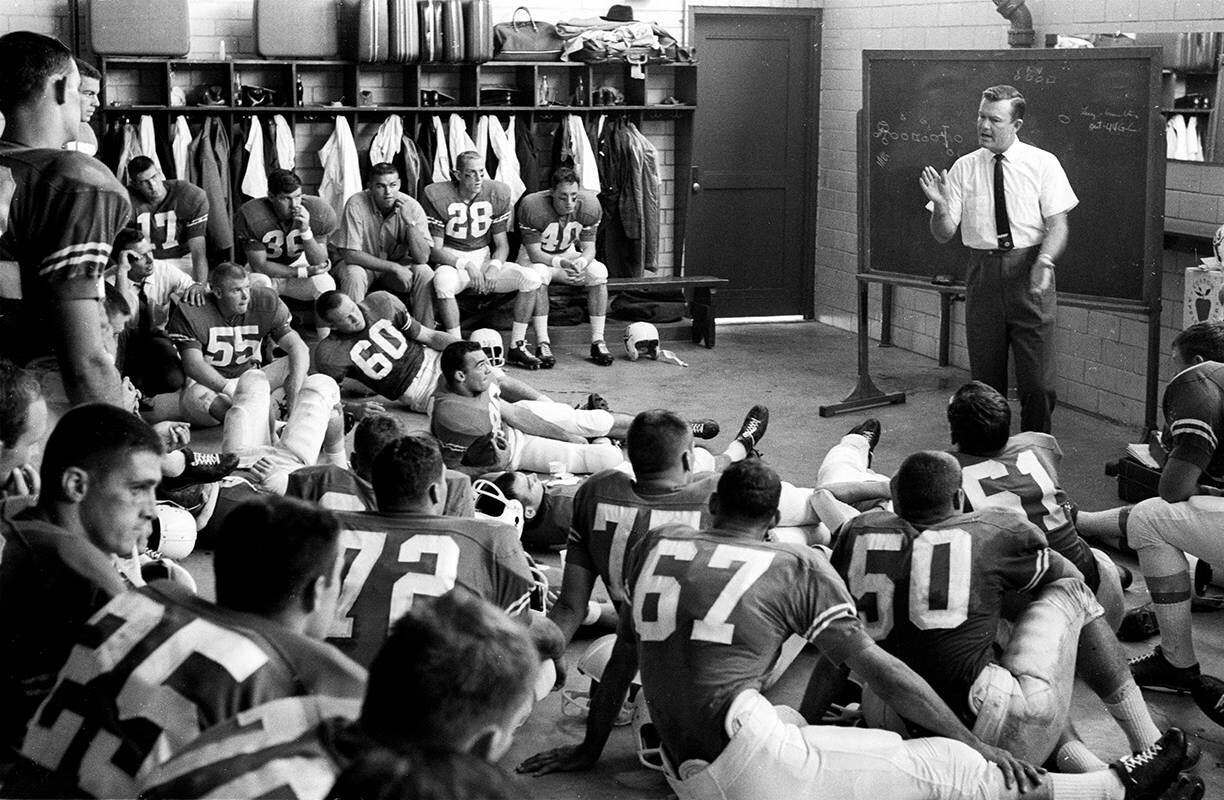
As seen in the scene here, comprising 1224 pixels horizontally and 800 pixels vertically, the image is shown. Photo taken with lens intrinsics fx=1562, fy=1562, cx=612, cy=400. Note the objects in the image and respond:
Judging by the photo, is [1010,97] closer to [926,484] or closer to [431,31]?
[926,484]

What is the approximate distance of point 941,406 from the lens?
28.5 ft

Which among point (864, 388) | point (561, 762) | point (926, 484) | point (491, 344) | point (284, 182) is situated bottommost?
point (561, 762)

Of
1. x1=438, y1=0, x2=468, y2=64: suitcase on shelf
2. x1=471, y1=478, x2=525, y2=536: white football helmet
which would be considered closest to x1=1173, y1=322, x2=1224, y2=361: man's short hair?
x1=471, y1=478, x2=525, y2=536: white football helmet

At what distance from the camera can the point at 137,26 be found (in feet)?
31.4

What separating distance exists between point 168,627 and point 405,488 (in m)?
1.39

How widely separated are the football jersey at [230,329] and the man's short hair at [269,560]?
5381mm

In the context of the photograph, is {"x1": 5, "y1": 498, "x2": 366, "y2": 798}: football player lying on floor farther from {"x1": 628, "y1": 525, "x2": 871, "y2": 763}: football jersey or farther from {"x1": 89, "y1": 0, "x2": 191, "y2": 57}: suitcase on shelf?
{"x1": 89, "y1": 0, "x2": 191, "y2": 57}: suitcase on shelf

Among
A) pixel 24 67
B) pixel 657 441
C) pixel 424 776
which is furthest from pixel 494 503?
pixel 424 776

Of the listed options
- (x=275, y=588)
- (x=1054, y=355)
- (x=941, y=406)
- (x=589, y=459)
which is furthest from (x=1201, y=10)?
(x=275, y=588)

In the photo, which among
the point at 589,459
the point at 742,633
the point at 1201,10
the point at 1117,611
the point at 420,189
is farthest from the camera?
the point at 420,189

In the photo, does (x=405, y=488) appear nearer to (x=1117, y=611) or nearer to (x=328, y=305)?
(x=1117, y=611)

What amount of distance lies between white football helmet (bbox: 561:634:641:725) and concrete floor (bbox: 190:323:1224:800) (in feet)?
0.15

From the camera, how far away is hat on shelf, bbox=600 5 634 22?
426 inches

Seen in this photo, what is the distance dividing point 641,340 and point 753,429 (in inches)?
118
